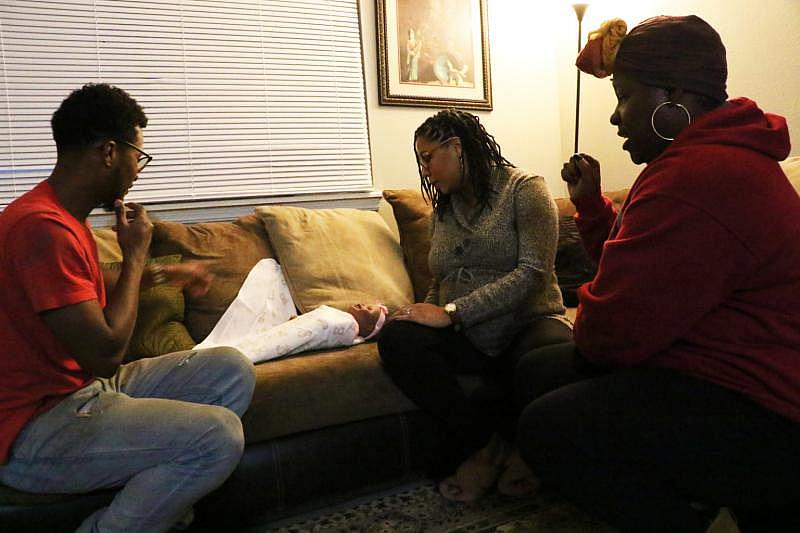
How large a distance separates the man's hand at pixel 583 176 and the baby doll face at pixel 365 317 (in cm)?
85

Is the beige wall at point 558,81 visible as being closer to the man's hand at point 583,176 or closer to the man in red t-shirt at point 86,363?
the man's hand at point 583,176

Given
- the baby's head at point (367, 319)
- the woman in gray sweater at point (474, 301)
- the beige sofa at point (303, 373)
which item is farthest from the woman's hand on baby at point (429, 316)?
the baby's head at point (367, 319)

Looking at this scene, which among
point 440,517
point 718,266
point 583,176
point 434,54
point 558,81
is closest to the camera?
point 718,266

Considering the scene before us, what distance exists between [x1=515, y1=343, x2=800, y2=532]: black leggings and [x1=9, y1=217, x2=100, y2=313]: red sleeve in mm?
917

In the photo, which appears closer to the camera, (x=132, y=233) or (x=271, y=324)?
(x=132, y=233)

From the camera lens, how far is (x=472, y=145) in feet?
6.83

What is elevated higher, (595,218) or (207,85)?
(207,85)

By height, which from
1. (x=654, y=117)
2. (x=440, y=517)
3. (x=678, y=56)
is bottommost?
(x=440, y=517)

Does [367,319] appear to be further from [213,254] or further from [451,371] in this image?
[213,254]

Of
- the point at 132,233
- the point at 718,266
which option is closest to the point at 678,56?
the point at 718,266

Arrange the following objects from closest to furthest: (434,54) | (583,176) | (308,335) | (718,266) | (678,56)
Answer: (718,266) < (678,56) < (583,176) < (308,335) < (434,54)

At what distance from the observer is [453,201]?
2145mm

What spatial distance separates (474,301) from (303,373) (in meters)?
0.53

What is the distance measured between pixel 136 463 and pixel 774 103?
2677 millimetres
